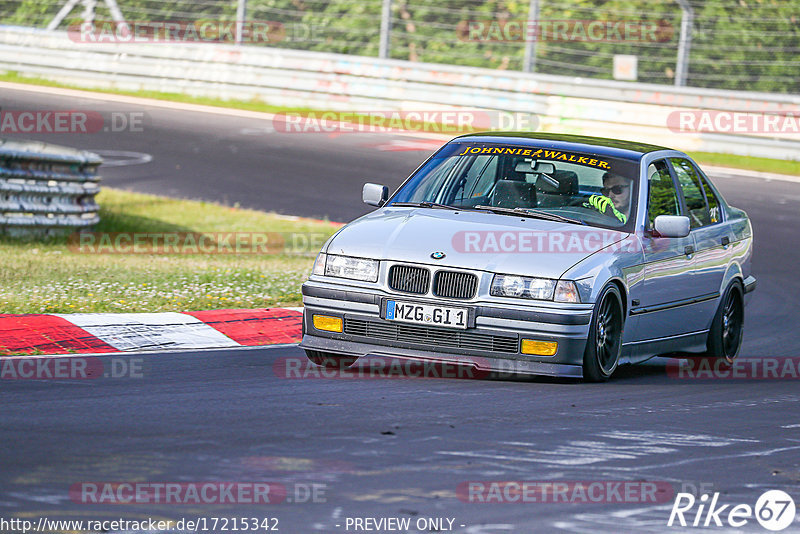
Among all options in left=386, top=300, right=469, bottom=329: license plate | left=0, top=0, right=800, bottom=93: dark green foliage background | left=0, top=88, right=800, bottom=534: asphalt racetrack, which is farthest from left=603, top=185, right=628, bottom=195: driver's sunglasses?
left=0, top=0, right=800, bottom=93: dark green foliage background

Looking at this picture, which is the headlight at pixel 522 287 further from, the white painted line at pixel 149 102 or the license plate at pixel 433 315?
the white painted line at pixel 149 102

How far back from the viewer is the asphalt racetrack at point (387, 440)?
4855 mm

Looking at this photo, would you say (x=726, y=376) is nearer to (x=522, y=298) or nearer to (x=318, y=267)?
(x=522, y=298)

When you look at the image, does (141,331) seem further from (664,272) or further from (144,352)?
(664,272)

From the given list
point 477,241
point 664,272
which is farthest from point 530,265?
point 664,272

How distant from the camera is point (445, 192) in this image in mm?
8617

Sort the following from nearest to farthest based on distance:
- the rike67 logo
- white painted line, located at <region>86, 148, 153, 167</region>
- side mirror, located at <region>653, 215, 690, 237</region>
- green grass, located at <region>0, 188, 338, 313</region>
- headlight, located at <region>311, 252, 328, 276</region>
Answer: the rike67 logo → headlight, located at <region>311, 252, 328, 276</region> → side mirror, located at <region>653, 215, 690, 237</region> → green grass, located at <region>0, 188, 338, 313</region> → white painted line, located at <region>86, 148, 153, 167</region>

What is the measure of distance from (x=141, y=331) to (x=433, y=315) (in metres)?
2.37

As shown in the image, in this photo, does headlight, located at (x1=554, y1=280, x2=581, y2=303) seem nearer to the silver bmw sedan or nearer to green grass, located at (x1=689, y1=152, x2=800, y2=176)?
→ the silver bmw sedan

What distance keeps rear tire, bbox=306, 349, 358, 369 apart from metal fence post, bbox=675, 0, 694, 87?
15.5m

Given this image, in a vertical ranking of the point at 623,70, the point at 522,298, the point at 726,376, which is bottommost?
the point at 726,376

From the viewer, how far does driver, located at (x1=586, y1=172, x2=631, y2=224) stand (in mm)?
8320

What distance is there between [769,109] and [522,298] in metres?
15.2

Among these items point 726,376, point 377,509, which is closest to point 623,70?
point 726,376
